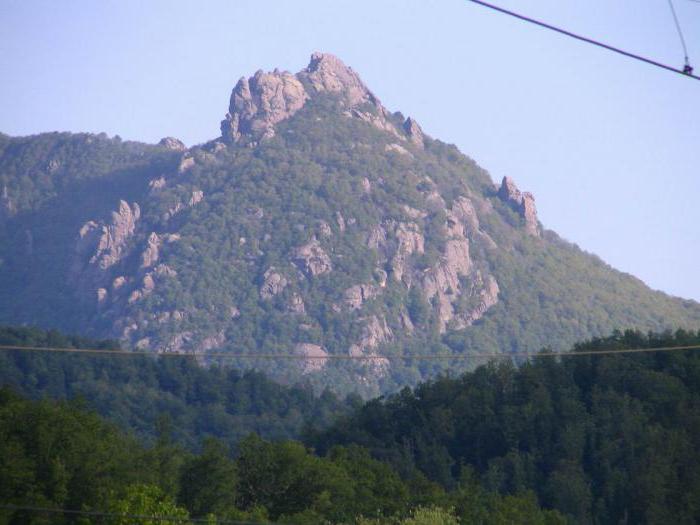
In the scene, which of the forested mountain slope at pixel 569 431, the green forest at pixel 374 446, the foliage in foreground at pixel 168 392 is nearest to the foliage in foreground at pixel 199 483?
the green forest at pixel 374 446

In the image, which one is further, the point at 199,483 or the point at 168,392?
the point at 168,392

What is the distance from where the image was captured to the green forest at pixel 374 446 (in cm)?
6750

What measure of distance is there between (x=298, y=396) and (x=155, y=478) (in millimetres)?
85614

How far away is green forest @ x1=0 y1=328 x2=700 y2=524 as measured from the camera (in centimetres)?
6750

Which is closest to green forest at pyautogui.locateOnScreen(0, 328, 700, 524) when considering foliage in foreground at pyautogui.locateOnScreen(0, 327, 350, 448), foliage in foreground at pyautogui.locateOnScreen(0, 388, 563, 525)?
foliage in foreground at pyautogui.locateOnScreen(0, 388, 563, 525)

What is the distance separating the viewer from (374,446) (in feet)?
376

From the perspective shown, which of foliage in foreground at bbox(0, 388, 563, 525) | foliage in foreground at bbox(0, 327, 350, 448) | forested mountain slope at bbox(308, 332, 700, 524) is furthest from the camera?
foliage in foreground at bbox(0, 327, 350, 448)

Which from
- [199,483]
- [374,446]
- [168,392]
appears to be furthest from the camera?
[168,392]

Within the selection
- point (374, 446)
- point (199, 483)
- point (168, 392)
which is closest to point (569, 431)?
point (374, 446)

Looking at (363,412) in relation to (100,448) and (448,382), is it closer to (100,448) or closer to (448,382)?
(448,382)

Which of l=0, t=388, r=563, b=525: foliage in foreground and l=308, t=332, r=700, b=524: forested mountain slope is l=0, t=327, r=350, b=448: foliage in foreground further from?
l=0, t=388, r=563, b=525: foliage in foreground

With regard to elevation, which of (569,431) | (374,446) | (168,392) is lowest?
(374,446)

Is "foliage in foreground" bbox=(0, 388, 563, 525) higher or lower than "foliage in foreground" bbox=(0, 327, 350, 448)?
lower

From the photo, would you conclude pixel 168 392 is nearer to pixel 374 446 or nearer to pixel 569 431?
pixel 374 446
